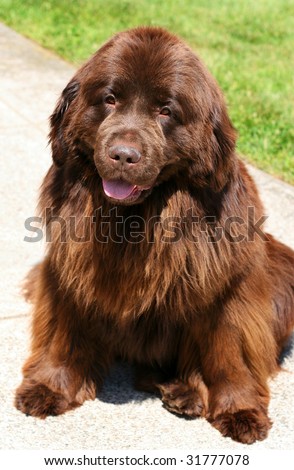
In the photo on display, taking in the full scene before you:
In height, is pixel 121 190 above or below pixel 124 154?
below

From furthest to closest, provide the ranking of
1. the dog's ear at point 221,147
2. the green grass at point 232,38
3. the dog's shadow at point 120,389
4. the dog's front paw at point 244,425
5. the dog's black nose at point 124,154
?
1. the green grass at point 232,38
2. the dog's shadow at point 120,389
3. the dog's front paw at point 244,425
4. the dog's ear at point 221,147
5. the dog's black nose at point 124,154

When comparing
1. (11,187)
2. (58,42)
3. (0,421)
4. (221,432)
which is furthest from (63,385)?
(58,42)

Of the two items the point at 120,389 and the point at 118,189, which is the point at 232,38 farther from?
the point at 118,189

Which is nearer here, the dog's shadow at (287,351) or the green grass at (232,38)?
the dog's shadow at (287,351)

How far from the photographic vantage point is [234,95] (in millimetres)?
7719

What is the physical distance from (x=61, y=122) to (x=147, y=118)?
1.44 feet

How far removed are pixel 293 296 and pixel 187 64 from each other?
1.34 metres

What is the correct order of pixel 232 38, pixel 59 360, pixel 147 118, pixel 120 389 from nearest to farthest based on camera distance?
pixel 147 118, pixel 59 360, pixel 120 389, pixel 232 38

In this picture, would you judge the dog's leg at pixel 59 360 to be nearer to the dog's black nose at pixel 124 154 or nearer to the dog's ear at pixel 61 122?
the dog's ear at pixel 61 122

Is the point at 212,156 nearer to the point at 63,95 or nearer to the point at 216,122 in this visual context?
the point at 216,122

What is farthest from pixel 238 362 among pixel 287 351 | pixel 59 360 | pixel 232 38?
pixel 232 38

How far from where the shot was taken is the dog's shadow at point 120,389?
11.5 feet

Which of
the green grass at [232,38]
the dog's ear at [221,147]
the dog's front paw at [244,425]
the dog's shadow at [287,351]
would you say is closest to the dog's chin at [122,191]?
the dog's ear at [221,147]

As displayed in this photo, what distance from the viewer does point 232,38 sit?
32.8ft
